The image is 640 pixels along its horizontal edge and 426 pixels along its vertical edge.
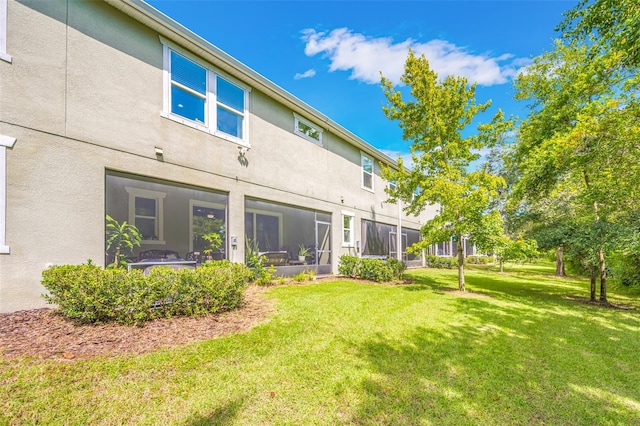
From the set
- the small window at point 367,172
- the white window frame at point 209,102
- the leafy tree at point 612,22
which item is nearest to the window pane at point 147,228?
the white window frame at point 209,102

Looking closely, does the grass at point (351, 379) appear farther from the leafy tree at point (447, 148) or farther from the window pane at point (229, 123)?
the window pane at point (229, 123)

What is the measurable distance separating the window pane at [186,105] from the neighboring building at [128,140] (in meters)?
0.03

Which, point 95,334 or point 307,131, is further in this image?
point 307,131

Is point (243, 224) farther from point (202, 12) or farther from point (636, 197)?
point (636, 197)

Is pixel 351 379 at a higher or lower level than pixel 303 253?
lower

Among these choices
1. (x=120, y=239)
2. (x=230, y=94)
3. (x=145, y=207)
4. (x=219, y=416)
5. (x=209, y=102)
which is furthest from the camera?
(x=145, y=207)

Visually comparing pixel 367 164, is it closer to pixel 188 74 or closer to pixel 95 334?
pixel 188 74

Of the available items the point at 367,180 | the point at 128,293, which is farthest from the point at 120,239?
the point at 367,180

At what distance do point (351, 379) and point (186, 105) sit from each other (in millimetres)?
7895

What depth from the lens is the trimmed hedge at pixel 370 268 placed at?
11891 mm

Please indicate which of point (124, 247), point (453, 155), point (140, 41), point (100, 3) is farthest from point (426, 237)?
point (100, 3)

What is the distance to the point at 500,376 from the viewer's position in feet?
12.1

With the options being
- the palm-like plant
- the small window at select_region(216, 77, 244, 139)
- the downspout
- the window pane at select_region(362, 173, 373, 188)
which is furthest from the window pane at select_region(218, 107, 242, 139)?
the downspout

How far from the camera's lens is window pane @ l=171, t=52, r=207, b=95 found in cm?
768
